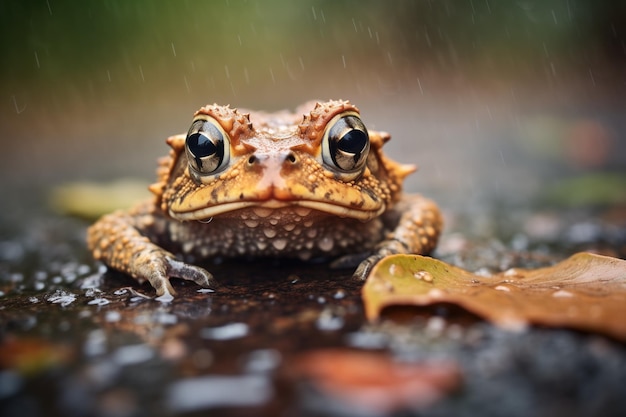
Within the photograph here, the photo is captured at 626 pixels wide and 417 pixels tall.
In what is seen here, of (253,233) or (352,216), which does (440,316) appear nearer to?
(352,216)

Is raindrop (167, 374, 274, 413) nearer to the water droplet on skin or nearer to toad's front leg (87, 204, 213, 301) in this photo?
the water droplet on skin

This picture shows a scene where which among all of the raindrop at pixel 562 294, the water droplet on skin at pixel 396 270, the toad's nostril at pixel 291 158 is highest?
the toad's nostril at pixel 291 158

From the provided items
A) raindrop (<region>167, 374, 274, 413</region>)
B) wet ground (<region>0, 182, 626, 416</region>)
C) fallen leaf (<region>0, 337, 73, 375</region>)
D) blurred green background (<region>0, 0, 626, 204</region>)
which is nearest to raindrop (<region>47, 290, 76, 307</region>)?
wet ground (<region>0, 182, 626, 416</region>)

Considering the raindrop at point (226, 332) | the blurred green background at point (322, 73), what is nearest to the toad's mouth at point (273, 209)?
the raindrop at point (226, 332)

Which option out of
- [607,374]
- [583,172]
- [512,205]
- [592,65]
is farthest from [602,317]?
[592,65]

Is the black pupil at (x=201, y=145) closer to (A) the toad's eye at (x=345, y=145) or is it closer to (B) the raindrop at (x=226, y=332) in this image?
(A) the toad's eye at (x=345, y=145)

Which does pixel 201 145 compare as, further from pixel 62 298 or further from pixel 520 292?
pixel 520 292
